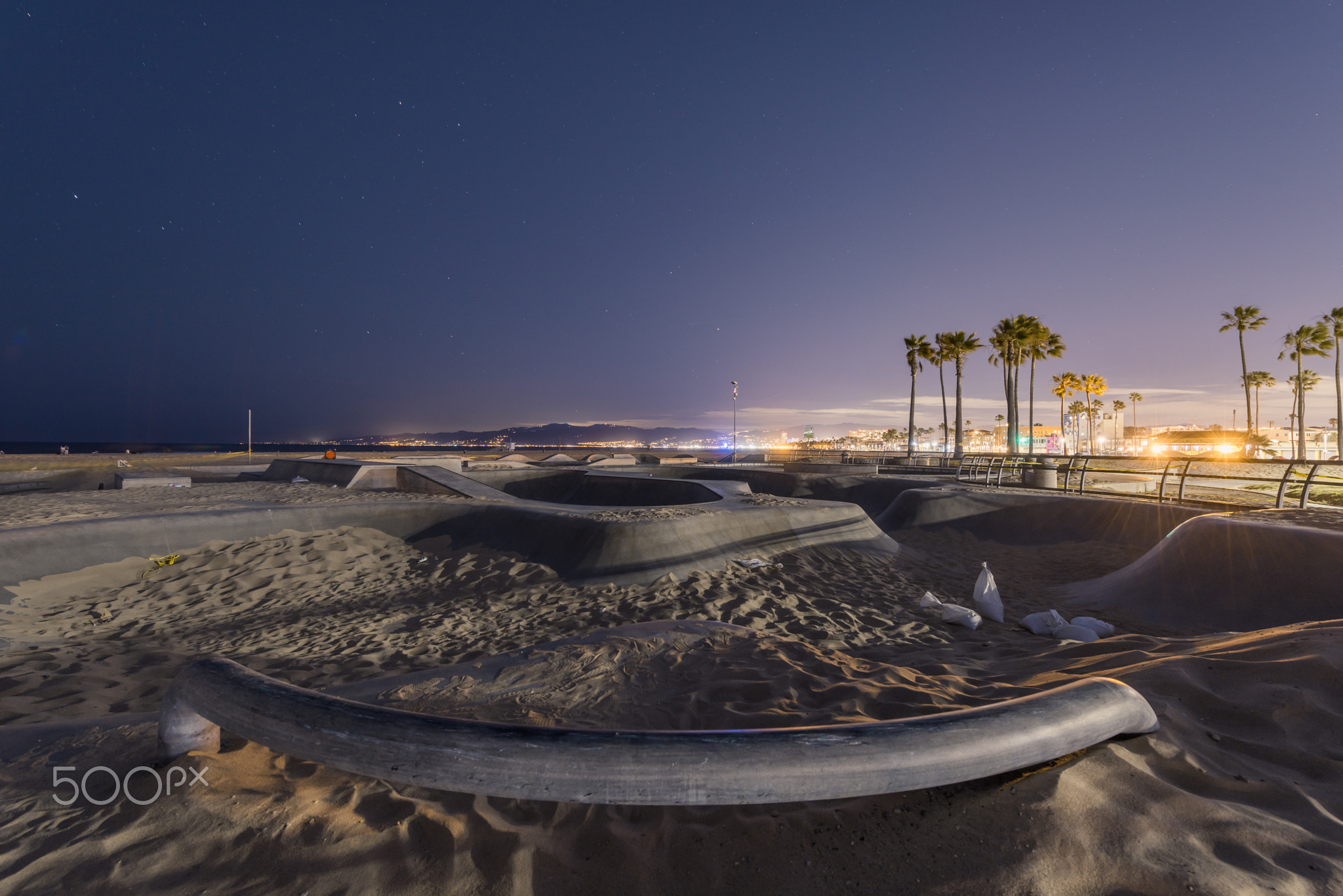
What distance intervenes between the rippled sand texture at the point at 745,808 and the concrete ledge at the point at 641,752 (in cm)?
32

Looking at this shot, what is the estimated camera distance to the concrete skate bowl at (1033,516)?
10609 millimetres

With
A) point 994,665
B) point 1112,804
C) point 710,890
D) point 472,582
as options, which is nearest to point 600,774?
point 710,890

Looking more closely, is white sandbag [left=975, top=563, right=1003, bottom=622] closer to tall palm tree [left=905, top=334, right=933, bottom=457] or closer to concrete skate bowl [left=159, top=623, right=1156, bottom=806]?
concrete skate bowl [left=159, top=623, right=1156, bottom=806]

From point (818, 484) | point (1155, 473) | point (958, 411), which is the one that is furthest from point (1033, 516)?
point (958, 411)

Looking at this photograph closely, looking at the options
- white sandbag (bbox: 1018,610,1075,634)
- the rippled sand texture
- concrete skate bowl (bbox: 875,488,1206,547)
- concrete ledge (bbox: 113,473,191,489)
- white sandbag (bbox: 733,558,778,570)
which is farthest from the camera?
concrete ledge (bbox: 113,473,191,489)

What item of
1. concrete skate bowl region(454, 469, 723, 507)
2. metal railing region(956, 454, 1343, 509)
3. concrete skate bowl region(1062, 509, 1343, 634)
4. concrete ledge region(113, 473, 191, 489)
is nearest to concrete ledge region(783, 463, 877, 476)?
metal railing region(956, 454, 1343, 509)

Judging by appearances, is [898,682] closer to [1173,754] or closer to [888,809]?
[1173,754]

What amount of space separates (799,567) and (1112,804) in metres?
6.38

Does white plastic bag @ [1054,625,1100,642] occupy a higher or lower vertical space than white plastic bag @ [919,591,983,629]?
higher

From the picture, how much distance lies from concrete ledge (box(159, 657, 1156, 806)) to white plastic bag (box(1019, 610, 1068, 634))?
489cm

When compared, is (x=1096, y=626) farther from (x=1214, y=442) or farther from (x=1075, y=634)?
(x=1214, y=442)

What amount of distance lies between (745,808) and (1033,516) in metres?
13.6

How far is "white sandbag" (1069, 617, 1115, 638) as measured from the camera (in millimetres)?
5379

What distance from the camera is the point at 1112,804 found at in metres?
1.74
